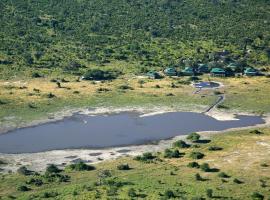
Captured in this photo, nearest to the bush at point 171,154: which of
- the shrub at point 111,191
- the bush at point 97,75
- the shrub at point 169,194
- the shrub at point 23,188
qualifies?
the shrub at point 111,191

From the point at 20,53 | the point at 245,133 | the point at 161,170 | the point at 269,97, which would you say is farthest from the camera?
the point at 20,53

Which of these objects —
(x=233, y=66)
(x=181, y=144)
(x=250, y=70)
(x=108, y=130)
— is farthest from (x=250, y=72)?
(x=181, y=144)

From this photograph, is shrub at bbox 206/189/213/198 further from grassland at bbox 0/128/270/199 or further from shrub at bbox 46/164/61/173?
shrub at bbox 46/164/61/173

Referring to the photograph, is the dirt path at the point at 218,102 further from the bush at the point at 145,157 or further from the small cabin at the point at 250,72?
the bush at the point at 145,157

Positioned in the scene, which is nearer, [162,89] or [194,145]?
[194,145]

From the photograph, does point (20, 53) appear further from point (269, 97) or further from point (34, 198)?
point (34, 198)

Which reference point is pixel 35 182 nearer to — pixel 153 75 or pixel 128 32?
pixel 153 75

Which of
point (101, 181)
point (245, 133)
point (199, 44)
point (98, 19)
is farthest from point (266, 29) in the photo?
point (101, 181)
